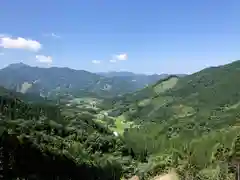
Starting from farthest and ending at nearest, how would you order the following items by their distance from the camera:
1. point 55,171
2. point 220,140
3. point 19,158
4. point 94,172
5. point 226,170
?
1. point 220,140
2. point 94,172
3. point 55,171
4. point 19,158
5. point 226,170

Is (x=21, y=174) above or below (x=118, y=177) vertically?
above

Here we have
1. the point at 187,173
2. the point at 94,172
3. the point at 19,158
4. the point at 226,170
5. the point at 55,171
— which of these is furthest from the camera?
the point at 94,172

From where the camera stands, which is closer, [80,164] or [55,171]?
[55,171]

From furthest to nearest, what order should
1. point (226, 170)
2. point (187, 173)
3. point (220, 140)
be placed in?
point (220, 140), point (187, 173), point (226, 170)

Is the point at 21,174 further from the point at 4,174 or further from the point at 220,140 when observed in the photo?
the point at 220,140

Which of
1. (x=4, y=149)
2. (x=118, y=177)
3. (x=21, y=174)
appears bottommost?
(x=118, y=177)

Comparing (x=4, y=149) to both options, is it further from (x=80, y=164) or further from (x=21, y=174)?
(x=80, y=164)

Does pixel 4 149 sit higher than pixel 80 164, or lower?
higher

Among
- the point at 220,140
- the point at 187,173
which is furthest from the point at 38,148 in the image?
the point at 220,140

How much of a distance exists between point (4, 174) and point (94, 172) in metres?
51.9

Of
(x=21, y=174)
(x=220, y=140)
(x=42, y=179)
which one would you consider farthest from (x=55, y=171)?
(x=220, y=140)

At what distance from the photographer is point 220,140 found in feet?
652

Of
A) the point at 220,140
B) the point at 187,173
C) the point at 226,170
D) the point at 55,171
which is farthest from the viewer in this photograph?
the point at 220,140

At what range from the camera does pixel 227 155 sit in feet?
458
